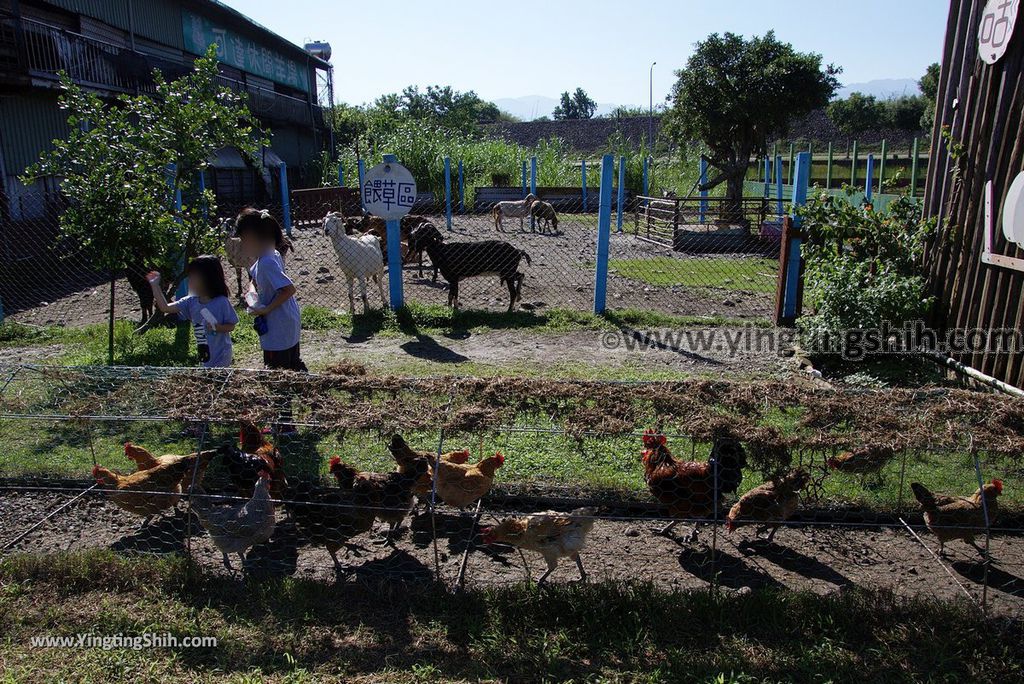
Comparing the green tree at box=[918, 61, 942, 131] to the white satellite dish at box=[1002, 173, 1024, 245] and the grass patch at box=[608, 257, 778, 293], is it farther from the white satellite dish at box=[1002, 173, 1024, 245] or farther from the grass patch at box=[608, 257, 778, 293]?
the white satellite dish at box=[1002, 173, 1024, 245]

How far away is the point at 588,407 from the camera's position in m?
3.80

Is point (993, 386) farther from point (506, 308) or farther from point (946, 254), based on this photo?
point (506, 308)

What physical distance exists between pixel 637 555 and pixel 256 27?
98.0 feet

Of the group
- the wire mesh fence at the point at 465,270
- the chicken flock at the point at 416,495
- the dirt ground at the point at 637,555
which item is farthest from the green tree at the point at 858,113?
the chicken flock at the point at 416,495

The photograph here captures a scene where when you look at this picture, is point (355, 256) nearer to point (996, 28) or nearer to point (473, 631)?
point (473, 631)

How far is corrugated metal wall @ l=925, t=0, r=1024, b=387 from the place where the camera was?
5.72 m

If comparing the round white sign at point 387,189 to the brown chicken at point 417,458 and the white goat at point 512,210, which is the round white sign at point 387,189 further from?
the white goat at point 512,210

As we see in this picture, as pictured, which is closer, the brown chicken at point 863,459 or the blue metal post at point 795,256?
the brown chicken at point 863,459

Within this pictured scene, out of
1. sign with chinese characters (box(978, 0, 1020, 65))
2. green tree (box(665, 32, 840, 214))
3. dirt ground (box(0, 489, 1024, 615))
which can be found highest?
green tree (box(665, 32, 840, 214))

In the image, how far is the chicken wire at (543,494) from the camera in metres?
3.55

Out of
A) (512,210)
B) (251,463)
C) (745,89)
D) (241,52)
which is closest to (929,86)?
(745,89)

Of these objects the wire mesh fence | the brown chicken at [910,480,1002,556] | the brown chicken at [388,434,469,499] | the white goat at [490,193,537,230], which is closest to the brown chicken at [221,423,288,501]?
the brown chicken at [388,434,469,499]

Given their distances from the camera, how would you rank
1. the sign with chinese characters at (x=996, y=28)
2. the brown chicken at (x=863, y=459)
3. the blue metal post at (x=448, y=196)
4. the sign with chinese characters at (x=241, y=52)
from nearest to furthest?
1. the brown chicken at (x=863, y=459)
2. the sign with chinese characters at (x=996, y=28)
3. the blue metal post at (x=448, y=196)
4. the sign with chinese characters at (x=241, y=52)

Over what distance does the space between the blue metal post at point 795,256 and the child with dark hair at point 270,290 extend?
612 centimetres
